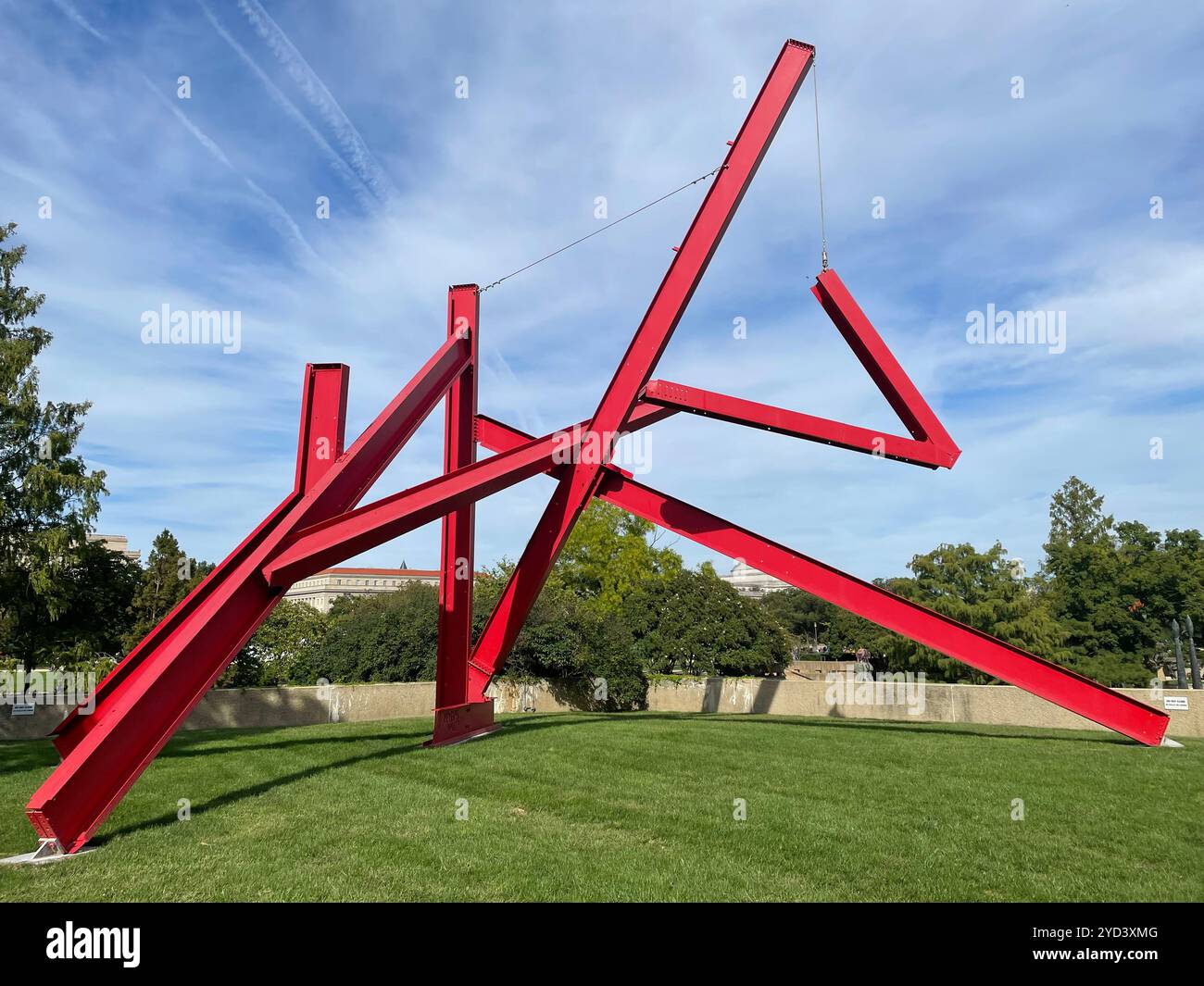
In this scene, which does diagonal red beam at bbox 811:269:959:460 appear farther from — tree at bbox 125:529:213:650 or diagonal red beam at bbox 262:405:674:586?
tree at bbox 125:529:213:650

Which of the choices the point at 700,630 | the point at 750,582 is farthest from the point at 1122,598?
the point at 750,582

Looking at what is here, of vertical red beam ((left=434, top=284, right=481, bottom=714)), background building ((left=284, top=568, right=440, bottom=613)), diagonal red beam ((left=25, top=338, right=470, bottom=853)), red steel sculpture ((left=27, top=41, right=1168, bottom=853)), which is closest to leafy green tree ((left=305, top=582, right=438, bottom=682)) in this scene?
red steel sculpture ((left=27, top=41, right=1168, bottom=853))

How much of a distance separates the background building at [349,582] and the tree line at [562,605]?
5916 centimetres

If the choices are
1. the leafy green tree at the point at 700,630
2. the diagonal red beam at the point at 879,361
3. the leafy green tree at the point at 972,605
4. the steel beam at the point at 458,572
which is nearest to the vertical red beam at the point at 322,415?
the steel beam at the point at 458,572

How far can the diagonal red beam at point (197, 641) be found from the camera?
6.94 meters

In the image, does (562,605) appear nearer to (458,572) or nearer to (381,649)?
(381,649)

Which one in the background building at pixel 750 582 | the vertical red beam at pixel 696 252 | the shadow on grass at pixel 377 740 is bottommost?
the background building at pixel 750 582

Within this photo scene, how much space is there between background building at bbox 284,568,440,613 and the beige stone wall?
8447cm

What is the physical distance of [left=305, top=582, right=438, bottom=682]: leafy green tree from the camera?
27750 millimetres

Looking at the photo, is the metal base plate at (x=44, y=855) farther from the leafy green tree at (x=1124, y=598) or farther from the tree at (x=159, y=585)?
the leafy green tree at (x=1124, y=598)

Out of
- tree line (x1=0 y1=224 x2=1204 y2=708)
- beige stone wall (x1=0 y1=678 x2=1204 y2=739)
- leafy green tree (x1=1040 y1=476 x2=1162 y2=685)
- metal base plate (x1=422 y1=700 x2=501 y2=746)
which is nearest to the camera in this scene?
metal base plate (x1=422 y1=700 x2=501 y2=746)

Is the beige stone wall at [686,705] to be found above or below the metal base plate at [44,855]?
below

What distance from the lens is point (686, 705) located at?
2744 centimetres
